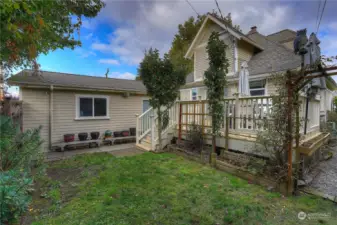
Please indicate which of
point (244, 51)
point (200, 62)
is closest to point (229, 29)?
point (244, 51)

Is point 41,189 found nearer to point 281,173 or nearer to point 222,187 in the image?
point 222,187

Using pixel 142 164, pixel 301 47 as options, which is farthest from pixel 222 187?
pixel 301 47

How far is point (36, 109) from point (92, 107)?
217 centimetres

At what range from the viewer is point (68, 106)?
24.9ft

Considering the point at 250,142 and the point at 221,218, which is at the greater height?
the point at 250,142

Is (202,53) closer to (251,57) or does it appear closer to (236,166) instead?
(251,57)

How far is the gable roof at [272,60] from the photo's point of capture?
270 inches

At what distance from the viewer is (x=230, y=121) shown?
5.08m

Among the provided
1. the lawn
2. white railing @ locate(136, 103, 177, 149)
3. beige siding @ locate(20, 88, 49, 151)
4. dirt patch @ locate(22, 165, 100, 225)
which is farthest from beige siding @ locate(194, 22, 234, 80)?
beige siding @ locate(20, 88, 49, 151)

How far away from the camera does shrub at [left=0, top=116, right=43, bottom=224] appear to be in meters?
1.75

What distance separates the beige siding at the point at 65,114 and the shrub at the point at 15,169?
2.34 meters

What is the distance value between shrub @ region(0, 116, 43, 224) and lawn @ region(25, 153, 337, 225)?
586 millimetres

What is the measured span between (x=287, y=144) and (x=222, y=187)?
5.33ft

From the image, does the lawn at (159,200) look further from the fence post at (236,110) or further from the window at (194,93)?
the window at (194,93)
